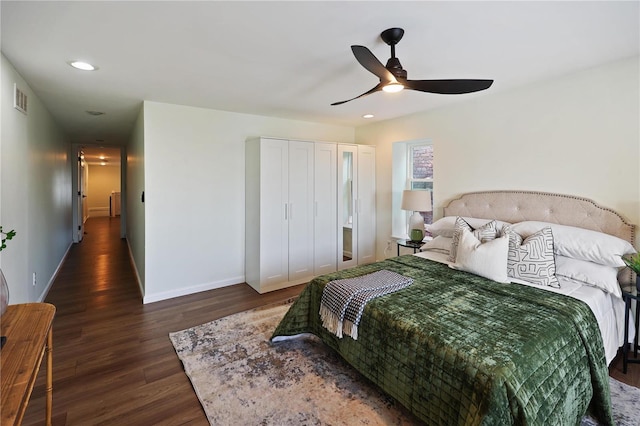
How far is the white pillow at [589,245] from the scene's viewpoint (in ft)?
7.36

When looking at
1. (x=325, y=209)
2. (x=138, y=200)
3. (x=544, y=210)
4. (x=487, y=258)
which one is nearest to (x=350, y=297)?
(x=487, y=258)

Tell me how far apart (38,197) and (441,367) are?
428 cm

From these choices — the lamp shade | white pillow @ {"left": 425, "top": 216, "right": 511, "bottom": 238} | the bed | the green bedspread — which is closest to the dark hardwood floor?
the bed

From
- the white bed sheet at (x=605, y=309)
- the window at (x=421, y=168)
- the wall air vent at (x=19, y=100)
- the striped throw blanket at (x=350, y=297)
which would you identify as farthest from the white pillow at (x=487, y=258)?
the wall air vent at (x=19, y=100)

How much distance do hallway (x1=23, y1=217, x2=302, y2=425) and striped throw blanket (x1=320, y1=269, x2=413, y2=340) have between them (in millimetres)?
999

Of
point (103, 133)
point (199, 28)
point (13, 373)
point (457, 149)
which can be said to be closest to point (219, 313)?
point (13, 373)

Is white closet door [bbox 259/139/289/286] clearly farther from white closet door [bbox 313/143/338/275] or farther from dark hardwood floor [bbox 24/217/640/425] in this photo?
white closet door [bbox 313/143/338/275]

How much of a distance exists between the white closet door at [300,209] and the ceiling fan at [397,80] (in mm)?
2076

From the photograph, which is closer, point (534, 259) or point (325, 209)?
point (534, 259)

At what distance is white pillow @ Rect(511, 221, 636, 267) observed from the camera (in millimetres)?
2242

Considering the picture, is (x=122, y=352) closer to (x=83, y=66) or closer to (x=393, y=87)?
(x=83, y=66)

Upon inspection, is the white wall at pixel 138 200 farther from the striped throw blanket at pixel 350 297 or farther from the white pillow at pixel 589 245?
the white pillow at pixel 589 245

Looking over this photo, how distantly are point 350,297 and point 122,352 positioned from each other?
6.35 ft

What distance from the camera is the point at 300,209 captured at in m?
4.14
